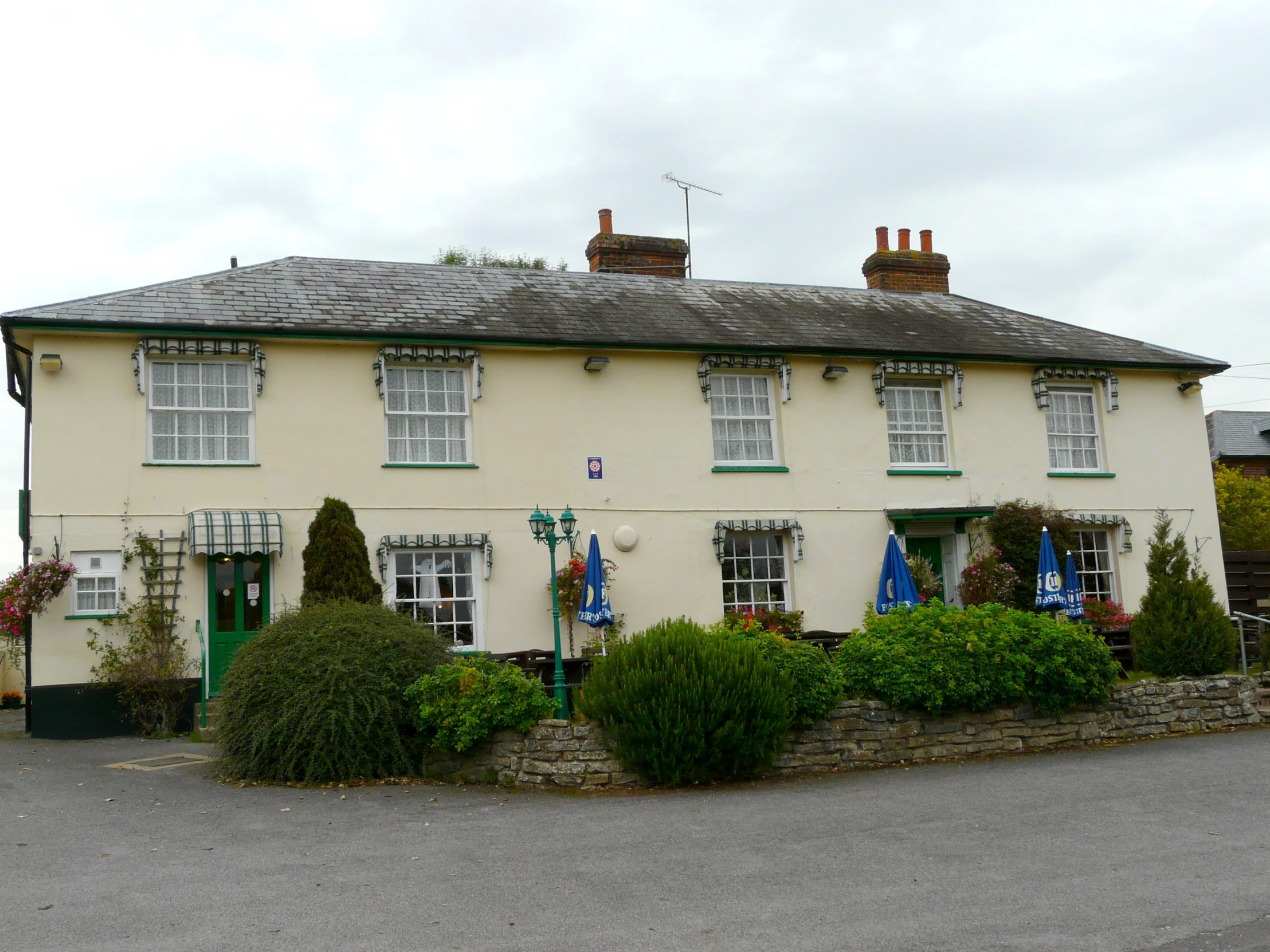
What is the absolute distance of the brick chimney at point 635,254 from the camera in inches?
842

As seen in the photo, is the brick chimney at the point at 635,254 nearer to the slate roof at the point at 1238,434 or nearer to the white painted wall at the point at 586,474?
the white painted wall at the point at 586,474

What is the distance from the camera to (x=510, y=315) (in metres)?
17.7

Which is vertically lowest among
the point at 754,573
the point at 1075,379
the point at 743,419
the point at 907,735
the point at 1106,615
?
the point at 907,735

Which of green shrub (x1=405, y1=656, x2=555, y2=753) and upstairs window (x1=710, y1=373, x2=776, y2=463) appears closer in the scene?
green shrub (x1=405, y1=656, x2=555, y2=753)

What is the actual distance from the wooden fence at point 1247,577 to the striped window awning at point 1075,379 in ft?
12.1

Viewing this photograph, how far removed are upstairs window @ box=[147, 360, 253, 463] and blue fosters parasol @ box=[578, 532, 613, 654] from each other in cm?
507

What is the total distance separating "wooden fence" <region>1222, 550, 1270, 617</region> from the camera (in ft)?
68.3

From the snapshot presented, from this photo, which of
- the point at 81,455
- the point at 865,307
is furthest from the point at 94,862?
the point at 865,307

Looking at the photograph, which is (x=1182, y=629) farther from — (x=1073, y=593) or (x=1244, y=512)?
(x=1244, y=512)

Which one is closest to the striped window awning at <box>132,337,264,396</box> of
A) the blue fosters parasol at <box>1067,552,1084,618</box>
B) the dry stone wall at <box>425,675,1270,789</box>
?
the dry stone wall at <box>425,675,1270,789</box>

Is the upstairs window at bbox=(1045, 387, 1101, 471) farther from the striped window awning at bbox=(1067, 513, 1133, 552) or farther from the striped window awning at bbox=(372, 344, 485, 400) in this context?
the striped window awning at bbox=(372, 344, 485, 400)

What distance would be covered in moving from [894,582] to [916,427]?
3355 millimetres

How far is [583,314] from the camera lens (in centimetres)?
1823

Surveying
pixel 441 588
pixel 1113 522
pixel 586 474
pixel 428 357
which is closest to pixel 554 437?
pixel 586 474
